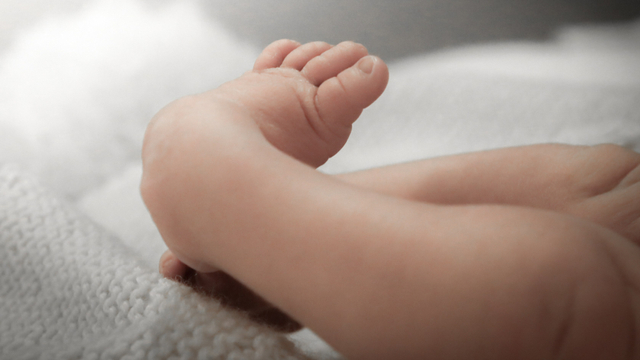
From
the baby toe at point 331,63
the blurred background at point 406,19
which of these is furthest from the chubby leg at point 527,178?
the blurred background at point 406,19

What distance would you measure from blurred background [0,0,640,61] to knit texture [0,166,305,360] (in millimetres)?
433

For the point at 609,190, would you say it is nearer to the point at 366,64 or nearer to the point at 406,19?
the point at 366,64

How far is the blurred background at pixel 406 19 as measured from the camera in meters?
0.78

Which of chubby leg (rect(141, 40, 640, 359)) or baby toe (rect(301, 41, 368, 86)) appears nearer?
chubby leg (rect(141, 40, 640, 359))

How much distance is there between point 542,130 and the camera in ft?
2.18

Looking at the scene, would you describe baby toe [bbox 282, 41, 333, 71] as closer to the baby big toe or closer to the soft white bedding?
the baby big toe

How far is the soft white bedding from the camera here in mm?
426

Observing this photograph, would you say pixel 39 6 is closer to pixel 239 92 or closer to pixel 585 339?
pixel 239 92

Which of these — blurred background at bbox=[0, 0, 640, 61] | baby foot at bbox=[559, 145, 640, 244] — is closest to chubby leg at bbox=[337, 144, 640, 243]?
baby foot at bbox=[559, 145, 640, 244]

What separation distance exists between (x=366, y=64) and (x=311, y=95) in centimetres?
6

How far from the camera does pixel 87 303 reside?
38 cm

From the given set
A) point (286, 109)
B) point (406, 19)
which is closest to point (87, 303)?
point (286, 109)

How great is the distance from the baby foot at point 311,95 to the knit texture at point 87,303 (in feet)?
0.49

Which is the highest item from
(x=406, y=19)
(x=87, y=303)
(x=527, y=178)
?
(x=406, y=19)
